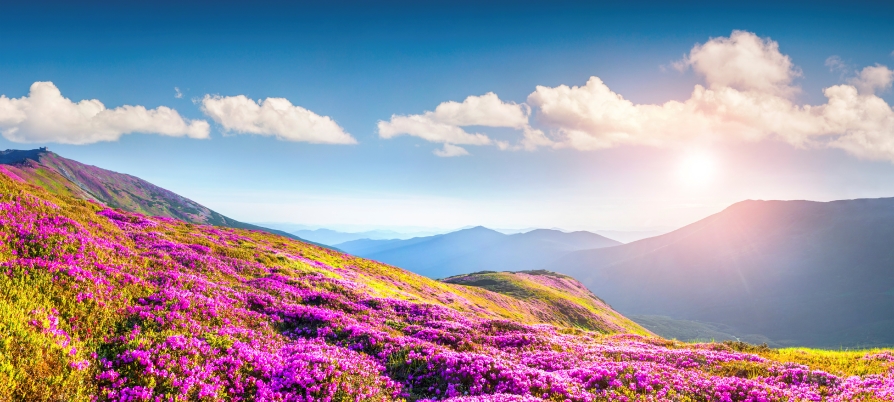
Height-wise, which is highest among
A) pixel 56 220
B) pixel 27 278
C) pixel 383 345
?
pixel 56 220

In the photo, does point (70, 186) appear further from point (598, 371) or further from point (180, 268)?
point (598, 371)

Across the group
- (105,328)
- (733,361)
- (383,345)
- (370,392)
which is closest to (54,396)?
(105,328)

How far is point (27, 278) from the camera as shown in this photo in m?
10.7

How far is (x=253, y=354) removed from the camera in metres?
10.3

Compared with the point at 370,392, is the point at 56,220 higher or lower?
higher

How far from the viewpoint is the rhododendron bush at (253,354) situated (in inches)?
317

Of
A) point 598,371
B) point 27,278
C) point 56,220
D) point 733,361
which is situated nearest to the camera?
point 27,278

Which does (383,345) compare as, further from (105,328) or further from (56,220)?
(56,220)

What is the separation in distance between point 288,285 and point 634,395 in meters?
19.4

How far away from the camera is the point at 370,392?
32.1 ft

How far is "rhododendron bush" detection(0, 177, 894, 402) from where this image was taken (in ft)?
26.5

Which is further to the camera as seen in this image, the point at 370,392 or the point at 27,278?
the point at 27,278

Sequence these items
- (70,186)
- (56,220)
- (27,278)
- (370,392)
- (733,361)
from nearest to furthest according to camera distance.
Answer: (370,392), (27,278), (733,361), (56,220), (70,186)

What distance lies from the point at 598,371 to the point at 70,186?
21375 centimetres
